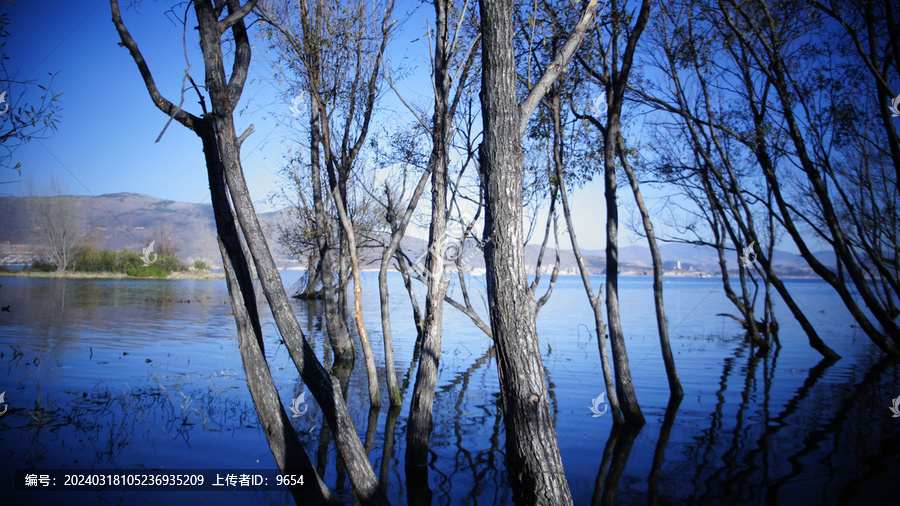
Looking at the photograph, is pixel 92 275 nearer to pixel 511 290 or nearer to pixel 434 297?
pixel 434 297

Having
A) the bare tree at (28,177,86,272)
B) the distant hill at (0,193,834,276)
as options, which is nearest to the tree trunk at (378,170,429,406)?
the distant hill at (0,193,834,276)

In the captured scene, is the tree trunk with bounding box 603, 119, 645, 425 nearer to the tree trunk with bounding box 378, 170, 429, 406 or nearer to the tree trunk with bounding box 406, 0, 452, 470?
the tree trunk with bounding box 406, 0, 452, 470

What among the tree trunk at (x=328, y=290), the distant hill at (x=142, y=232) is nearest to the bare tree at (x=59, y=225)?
the distant hill at (x=142, y=232)

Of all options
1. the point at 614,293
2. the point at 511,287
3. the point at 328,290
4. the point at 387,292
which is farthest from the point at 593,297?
the point at 328,290

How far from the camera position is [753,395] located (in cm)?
1058

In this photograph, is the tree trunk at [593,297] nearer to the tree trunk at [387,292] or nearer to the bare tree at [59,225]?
the tree trunk at [387,292]

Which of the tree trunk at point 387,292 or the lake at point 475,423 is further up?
the tree trunk at point 387,292

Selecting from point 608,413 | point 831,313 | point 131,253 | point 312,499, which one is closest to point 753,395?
point 608,413

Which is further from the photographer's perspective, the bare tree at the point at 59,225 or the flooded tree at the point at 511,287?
the bare tree at the point at 59,225

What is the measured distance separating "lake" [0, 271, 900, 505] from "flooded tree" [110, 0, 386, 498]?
3.60 feet

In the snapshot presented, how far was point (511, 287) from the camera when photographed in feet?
13.3

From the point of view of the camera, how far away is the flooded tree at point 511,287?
3854 millimetres

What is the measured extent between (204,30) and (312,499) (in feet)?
15.6

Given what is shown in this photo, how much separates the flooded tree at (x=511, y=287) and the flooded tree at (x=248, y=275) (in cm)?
153
